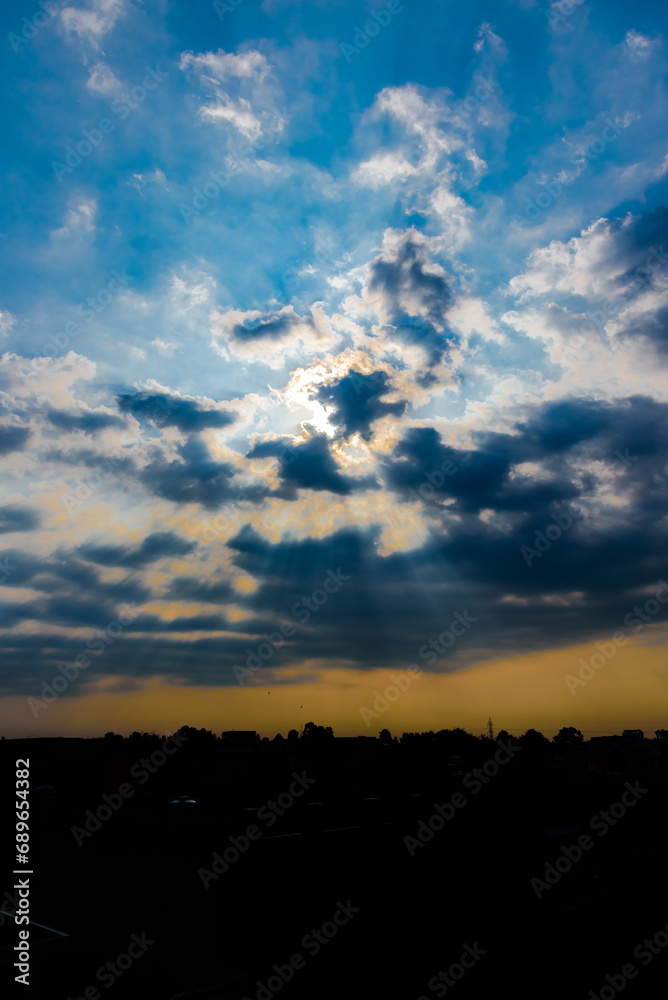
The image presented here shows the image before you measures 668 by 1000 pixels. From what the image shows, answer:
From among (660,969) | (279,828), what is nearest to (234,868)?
(279,828)

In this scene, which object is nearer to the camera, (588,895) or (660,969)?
(660,969)

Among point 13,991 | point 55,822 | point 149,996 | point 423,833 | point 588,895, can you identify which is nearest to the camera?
point 13,991

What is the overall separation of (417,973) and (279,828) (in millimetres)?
5930

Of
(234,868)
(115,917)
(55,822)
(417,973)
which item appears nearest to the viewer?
(115,917)

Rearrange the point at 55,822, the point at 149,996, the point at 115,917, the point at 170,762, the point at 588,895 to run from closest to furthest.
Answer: the point at 149,996
the point at 115,917
the point at 55,822
the point at 588,895
the point at 170,762

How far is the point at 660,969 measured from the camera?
18.3m

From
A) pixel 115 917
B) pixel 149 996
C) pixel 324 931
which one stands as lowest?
pixel 324 931

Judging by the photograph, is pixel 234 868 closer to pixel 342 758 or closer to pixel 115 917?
pixel 115 917

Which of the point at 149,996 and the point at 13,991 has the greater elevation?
the point at 13,991

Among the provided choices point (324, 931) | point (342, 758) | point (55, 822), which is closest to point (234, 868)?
point (324, 931)

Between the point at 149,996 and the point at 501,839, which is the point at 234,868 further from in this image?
the point at 501,839

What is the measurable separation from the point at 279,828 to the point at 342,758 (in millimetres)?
26717

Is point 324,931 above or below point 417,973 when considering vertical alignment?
above

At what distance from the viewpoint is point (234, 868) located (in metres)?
15.1
